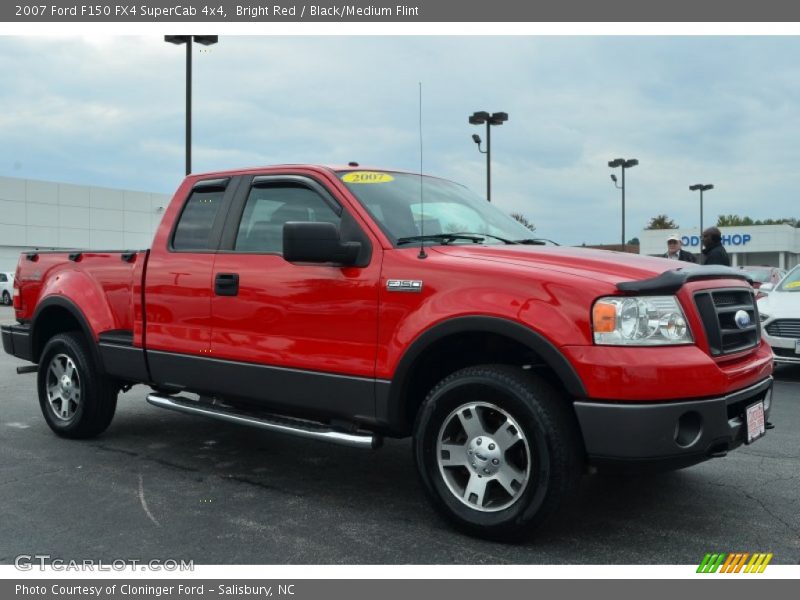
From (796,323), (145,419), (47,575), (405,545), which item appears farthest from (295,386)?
(796,323)

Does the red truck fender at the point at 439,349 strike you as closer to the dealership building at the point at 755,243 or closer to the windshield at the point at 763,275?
the windshield at the point at 763,275

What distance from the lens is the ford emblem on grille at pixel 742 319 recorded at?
Answer: 397 cm

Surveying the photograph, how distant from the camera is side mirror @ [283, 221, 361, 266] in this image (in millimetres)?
4066

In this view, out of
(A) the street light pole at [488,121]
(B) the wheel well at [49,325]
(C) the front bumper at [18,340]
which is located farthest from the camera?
(A) the street light pole at [488,121]

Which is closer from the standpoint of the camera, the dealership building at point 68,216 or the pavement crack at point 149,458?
the pavement crack at point 149,458

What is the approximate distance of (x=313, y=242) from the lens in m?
4.07

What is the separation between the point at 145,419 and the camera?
7016 mm

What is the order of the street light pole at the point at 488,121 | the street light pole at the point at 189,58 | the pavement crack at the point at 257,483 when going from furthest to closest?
the street light pole at the point at 488,121
the street light pole at the point at 189,58
the pavement crack at the point at 257,483

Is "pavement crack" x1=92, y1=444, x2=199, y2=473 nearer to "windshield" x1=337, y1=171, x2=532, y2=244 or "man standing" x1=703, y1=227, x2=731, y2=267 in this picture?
"windshield" x1=337, y1=171, x2=532, y2=244

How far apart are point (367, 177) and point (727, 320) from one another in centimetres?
219

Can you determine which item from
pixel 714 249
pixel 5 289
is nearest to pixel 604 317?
pixel 714 249

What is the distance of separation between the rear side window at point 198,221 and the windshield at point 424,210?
1.06 m

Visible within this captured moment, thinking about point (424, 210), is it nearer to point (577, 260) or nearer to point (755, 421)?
point (577, 260)

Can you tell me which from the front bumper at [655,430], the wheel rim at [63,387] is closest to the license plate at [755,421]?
the front bumper at [655,430]
